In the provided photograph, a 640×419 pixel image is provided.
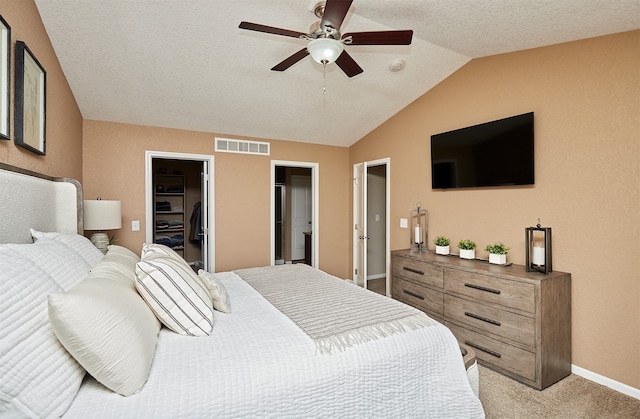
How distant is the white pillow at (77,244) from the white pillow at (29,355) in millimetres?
734

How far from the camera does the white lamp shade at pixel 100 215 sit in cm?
276

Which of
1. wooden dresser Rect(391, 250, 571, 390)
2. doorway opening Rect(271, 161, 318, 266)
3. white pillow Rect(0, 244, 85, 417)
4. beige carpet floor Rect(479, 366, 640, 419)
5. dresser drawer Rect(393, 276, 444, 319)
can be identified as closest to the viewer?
white pillow Rect(0, 244, 85, 417)

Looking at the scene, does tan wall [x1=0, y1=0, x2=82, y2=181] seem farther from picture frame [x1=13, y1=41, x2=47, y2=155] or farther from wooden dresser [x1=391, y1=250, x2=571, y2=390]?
wooden dresser [x1=391, y1=250, x2=571, y2=390]

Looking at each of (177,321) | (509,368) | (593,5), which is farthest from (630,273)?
(177,321)

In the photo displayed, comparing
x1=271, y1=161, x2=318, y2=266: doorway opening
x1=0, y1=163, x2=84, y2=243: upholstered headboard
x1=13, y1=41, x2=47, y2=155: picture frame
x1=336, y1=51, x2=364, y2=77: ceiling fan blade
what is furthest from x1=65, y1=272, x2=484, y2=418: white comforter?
x1=271, y1=161, x2=318, y2=266: doorway opening

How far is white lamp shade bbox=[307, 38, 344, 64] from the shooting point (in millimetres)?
1854

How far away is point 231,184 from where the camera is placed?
13.6ft

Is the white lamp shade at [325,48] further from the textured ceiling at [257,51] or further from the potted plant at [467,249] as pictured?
the potted plant at [467,249]

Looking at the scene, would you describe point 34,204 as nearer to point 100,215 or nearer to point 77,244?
point 77,244

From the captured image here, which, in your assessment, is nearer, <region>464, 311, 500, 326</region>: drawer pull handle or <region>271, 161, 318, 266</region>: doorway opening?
<region>464, 311, 500, 326</region>: drawer pull handle

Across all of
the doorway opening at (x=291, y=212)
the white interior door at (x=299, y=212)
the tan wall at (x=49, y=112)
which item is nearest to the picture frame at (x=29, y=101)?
the tan wall at (x=49, y=112)

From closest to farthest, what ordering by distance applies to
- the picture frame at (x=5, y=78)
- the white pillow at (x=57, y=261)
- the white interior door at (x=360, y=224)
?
the white pillow at (x=57, y=261), the picture frame at (x=5, y=78), the white interior door at (x=360, y=224)

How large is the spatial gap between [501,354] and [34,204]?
3441mm

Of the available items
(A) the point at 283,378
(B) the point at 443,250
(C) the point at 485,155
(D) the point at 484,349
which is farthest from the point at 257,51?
(D) the point at 484,349
